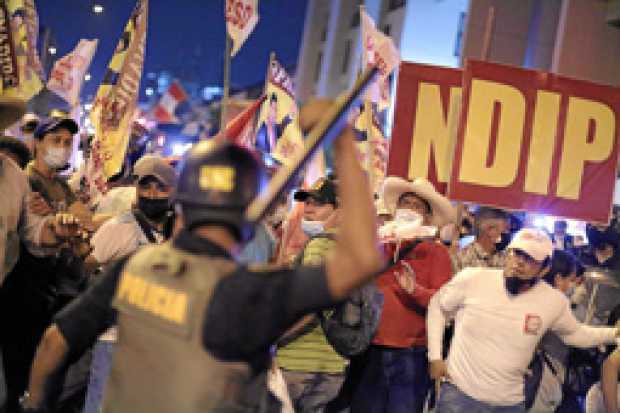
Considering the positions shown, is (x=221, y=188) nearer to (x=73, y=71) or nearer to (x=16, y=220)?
(x=16, y=220)

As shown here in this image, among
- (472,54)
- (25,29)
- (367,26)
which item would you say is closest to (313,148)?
(25,29)

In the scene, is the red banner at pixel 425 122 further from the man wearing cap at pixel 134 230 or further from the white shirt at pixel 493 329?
the man wearing cap at pixel 134 230

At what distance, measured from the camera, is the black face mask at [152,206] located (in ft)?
20.6

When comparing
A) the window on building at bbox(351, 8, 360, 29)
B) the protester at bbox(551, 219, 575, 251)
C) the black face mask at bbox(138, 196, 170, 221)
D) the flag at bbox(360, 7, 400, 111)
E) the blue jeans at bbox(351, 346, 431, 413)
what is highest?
the window on building at bbox(351, 8, 360, 29)

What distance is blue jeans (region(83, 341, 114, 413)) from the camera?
5.91 m

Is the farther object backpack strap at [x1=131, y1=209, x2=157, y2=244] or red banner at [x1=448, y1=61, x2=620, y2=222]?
red banner at [x1=448, y1=61, x2=620, y2=222]

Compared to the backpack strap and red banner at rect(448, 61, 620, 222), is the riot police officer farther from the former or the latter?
red banner at rect(448, 61, 620, 222)

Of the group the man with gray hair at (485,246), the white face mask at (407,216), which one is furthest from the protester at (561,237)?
the white face mask at (407,216)

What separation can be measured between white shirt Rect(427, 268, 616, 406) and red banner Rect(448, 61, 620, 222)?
2.44m

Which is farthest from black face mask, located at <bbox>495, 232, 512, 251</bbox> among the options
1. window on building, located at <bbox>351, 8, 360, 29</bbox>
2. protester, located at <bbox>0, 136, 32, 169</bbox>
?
window on building, located at <bbox>351, 8, 360, 29</bbox>

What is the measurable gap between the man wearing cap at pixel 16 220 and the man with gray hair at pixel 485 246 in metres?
4.44

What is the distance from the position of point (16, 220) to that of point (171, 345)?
8.43 feet

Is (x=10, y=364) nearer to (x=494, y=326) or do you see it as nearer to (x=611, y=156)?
(x=494, y=326)

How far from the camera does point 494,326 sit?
646 centimetres
